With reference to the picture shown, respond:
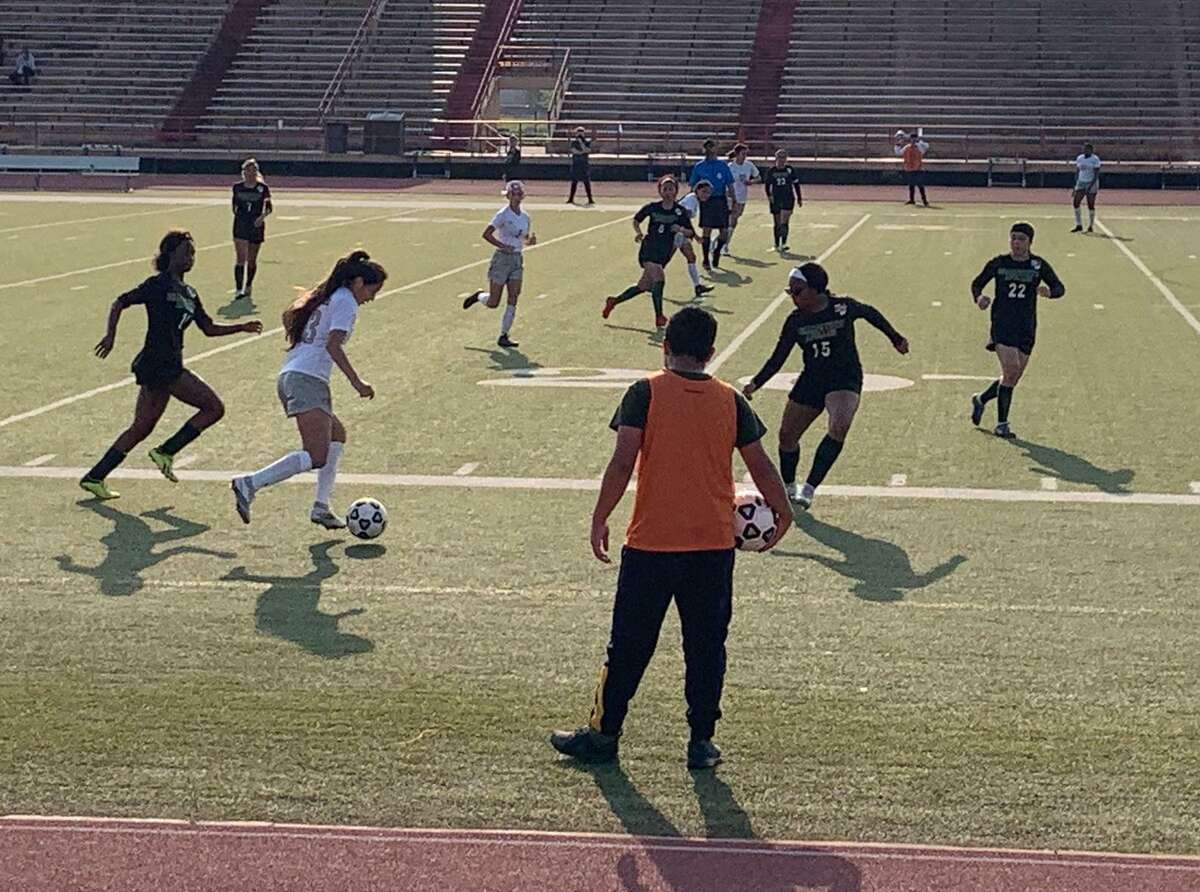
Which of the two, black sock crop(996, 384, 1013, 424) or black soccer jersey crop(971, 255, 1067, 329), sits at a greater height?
black soccer jersey crop(971, 255, 1067, 329)

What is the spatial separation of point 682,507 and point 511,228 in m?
13.5

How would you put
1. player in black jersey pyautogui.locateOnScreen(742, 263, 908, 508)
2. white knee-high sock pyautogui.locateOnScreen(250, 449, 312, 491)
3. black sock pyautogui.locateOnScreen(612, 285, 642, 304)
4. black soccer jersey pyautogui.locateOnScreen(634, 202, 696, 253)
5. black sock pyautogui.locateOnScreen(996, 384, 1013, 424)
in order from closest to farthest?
white knee-high sock pyautogui.locateOnScreen(250, 449, 312, 491), player in black jersey pyautogui.locateOnScreen(742, 263, 908, 508), black sock pyautogui.locateOnScreen(996, 384, 1013, 424), black sock pyautogui.locateOnScreen(612, 285, 642, 304), black soccer jersey pyautogui.locateOnScreen(634, 202, 696, 253)

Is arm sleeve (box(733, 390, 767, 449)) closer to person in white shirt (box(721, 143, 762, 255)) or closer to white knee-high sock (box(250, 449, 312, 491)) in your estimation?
white knee-high sock (box(250, 449, 312, 491))

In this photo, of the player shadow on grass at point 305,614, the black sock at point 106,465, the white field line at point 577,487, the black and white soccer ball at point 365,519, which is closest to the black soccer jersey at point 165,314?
the black sock at point 106,465

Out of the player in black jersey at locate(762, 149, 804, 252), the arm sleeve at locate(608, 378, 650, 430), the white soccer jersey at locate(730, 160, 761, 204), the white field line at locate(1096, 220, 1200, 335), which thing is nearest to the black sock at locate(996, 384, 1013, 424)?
the white field line at locate(1096, 220, 1200, 335)

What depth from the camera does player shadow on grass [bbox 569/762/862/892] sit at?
6180 mm

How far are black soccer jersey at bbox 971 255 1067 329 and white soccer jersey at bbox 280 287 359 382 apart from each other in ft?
19.4

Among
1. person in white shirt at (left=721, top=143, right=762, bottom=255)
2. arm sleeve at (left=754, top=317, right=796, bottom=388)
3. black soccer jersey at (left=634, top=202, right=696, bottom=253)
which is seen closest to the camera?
arm sleeve at (left=754, top=317, right=796, bottom=388)

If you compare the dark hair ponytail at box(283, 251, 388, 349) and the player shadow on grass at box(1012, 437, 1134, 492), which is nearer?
the dark hair ponytail at box(283, 251, 388, 349)

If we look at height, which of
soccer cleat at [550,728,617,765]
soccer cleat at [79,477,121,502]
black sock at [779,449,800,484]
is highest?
black sock at [779,449,800,484]

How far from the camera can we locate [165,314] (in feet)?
41.4

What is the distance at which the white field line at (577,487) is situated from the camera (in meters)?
12.7

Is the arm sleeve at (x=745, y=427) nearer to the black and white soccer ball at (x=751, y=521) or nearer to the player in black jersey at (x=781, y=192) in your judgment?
the black and white soccer ball at (x=751, y=521)

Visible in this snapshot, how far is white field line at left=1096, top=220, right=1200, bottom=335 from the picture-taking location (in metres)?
23.0
